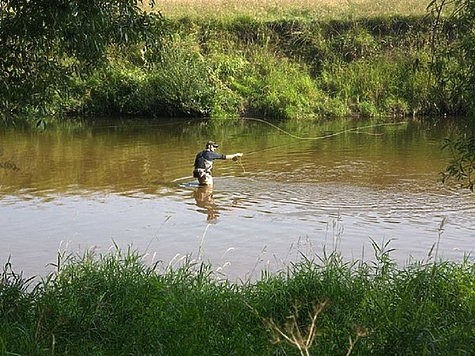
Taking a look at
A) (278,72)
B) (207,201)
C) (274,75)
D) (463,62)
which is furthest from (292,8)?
(463,62)

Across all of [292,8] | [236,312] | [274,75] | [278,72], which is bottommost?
[236,312]

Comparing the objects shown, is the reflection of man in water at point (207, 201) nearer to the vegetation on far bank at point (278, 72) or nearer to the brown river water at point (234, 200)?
the brown river water at point (234, 200)

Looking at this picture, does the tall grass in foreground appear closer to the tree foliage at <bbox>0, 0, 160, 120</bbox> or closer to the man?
the tree foliage at <bbox>0, 0, 160, 120</bbox>

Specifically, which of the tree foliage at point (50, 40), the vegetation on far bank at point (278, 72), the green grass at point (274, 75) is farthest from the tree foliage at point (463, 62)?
the green grass at point (274, 75)

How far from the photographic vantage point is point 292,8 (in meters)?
38.5

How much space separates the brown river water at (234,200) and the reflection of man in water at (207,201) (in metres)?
0.03

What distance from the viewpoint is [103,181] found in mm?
18516

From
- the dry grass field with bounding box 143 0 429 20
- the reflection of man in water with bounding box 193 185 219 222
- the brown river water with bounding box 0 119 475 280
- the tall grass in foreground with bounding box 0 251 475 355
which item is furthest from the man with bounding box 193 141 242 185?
the dry grass field with bounding box 143 0 429 20

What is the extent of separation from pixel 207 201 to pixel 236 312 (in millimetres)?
8920

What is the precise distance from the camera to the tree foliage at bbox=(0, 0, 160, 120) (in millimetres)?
6383

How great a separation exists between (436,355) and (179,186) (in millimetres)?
12491

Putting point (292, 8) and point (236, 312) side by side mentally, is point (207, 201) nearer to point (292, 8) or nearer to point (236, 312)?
point (236, 312)

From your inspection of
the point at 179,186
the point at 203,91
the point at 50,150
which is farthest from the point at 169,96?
the point at 179,186

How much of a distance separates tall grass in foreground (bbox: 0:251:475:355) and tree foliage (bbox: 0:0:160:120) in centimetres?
181
